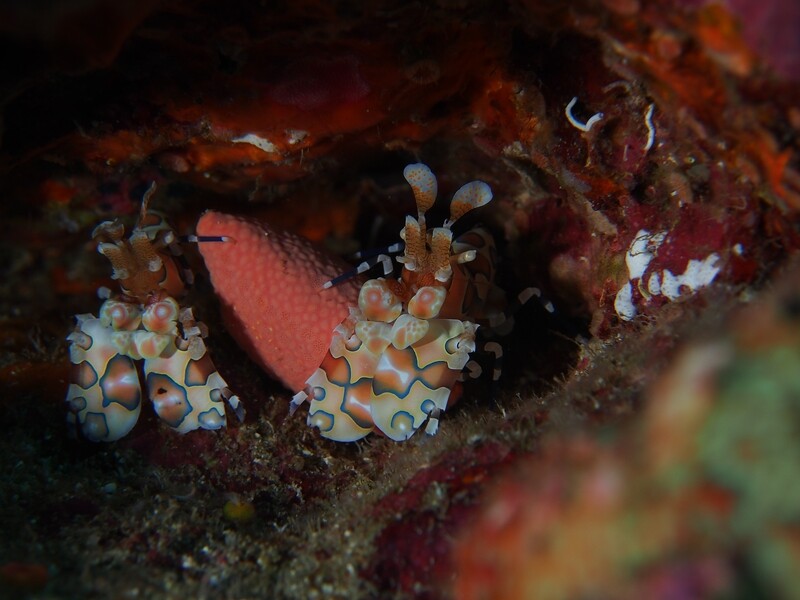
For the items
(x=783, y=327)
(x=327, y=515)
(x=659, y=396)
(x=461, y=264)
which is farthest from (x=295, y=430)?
(x=783, y=327)

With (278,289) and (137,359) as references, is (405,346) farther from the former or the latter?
(137,359)

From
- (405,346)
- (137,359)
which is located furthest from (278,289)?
(137,359)

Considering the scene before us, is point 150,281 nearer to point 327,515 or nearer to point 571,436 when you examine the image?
point 327,515

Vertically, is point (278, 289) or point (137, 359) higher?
point (278, 289)

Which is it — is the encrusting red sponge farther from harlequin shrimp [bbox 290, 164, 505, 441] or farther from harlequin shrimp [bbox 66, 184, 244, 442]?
harlequin shrimp [bbox 66, 184, 244, 442]

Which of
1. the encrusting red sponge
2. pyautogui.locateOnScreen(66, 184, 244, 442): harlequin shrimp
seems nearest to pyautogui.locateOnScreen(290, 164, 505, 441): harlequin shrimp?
the encrusting red sponge

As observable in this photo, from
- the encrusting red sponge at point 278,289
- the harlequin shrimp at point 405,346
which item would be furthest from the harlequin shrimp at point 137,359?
the harlequin shrimp at point 405,346

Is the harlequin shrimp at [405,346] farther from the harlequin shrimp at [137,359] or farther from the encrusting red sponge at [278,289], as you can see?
the harlequin shrimp at [137,359]
